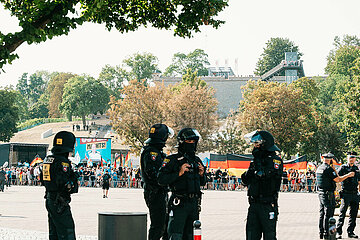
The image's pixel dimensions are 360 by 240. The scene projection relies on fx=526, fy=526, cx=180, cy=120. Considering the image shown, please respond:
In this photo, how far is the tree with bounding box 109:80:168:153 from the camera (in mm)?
59250

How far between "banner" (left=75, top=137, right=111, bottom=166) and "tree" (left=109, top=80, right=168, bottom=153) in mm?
14404

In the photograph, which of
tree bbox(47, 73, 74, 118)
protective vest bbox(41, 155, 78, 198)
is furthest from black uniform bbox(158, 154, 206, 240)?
tree bbox(47, 73, 74, 118)

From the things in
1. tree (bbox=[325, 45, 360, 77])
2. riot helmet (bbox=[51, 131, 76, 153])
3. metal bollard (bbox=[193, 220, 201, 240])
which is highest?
tree (bbox=[325, 45, 360, 77])

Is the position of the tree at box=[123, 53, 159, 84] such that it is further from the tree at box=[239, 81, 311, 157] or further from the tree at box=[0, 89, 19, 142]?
the tree at box=[239, 81, 311, 157]

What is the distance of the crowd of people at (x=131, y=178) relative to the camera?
39281 mm

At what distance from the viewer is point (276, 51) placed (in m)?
120

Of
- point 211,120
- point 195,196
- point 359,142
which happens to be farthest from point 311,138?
point 195,196

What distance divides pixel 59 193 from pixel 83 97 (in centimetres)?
10720

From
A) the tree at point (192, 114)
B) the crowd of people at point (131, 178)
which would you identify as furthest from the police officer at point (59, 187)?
the tree at point (192, 114)

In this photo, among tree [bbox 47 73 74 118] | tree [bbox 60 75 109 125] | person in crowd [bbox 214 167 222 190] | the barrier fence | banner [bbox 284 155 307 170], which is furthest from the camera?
tree [bbox 47 73 74 118]

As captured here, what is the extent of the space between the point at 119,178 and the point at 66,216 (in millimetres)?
36725

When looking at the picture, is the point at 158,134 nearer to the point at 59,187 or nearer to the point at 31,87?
the point at 59,187

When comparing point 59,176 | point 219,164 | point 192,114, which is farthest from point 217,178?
point 59,176

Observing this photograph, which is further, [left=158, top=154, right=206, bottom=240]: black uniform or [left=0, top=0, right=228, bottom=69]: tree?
[left=0, top=0, right=228, bottom=69]: tree
